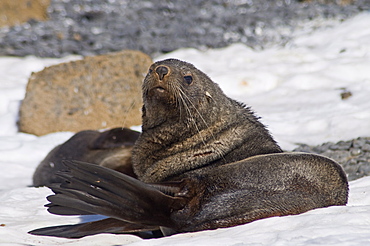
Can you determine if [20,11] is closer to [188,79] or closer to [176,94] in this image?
[188,79]

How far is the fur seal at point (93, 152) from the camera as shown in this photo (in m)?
6.46

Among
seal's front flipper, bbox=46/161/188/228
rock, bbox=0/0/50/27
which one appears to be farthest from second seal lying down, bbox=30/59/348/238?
rock, bbox=0/0/50/27

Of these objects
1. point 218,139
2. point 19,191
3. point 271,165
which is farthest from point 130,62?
point 271,165

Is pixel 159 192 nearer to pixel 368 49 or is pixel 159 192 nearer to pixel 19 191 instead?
pixel 19 191

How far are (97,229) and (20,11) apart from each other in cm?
1006

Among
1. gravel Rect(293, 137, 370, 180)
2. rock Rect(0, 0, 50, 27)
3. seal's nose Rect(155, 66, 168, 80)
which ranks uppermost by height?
rock Rect(0, 0, 50, 27)

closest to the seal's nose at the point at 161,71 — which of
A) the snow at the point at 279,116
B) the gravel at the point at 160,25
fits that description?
the snow at the point at 279,116

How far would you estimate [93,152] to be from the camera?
6699 mm

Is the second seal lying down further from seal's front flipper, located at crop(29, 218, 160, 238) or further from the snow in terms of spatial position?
the snow

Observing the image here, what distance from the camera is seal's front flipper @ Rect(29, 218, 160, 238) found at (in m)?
4.04

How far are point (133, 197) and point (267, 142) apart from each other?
3.99 ft

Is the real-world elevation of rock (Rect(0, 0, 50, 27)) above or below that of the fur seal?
above

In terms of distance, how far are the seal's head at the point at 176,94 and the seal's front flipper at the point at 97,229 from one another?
88 cm

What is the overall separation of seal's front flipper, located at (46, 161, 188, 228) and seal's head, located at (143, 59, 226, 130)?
2.82 feet
